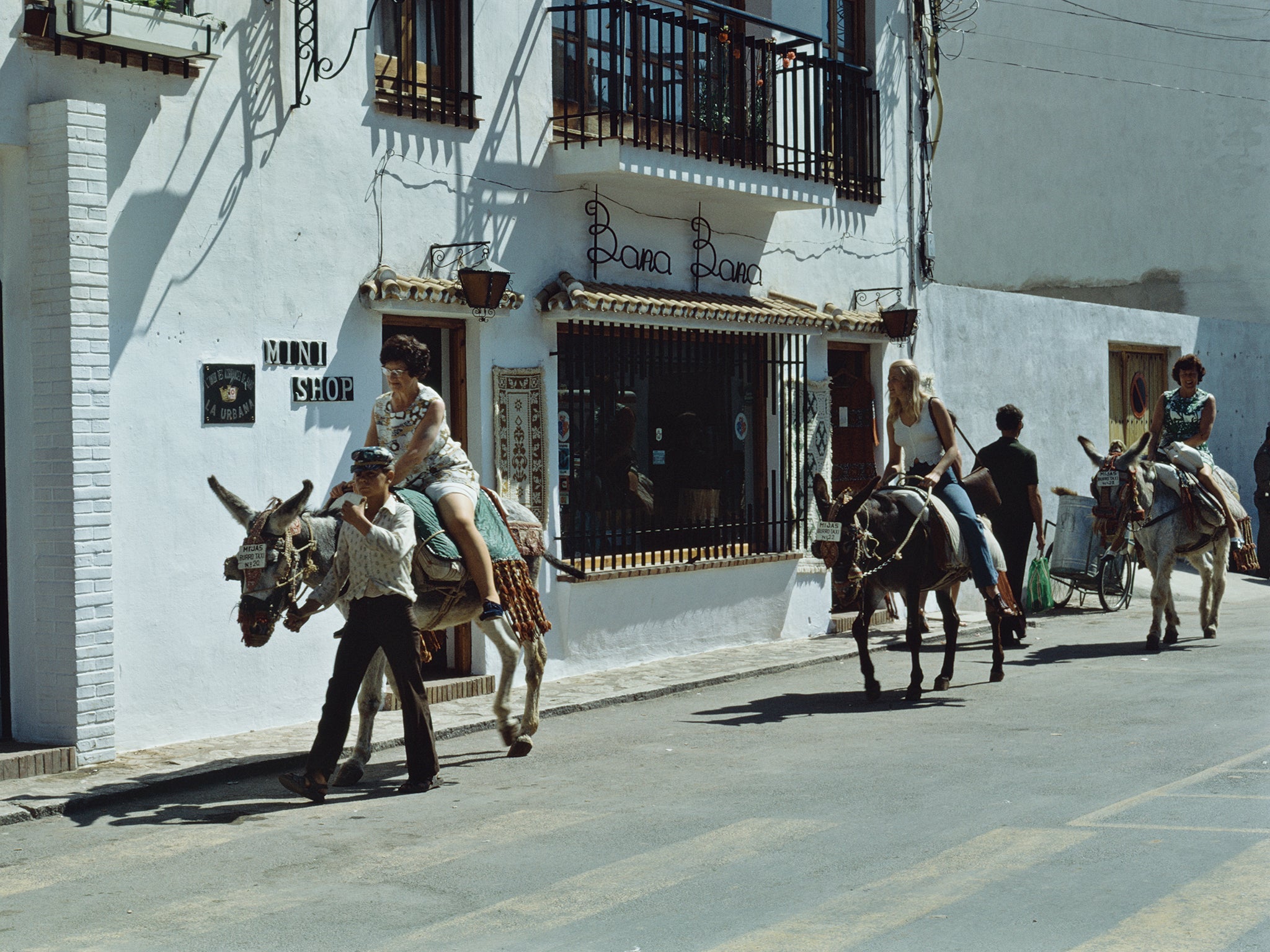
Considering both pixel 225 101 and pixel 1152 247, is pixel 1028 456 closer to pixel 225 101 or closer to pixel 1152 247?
pixel 225 101

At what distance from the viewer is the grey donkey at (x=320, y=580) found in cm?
781

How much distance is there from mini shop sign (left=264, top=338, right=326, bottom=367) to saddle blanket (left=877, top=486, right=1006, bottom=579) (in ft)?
12.6

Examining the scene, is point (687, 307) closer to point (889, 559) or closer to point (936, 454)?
point (936, 454)

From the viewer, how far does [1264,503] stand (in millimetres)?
20672

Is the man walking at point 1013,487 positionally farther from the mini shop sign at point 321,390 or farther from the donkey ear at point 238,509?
the donkey ear at point 238,509

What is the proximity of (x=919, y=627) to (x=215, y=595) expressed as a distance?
4.66m

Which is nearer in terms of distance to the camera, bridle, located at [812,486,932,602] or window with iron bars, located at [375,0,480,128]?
bridle, located at [812,486,932,602]

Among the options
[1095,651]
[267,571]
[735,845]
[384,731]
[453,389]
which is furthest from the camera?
[1095,651]

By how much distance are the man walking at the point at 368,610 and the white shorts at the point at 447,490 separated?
380mm

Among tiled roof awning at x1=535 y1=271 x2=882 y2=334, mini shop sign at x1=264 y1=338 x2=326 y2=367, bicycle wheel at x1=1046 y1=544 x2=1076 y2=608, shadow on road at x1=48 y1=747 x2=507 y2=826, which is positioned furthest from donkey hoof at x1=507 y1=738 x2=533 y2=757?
bicycle wheel at x1=1046 y1=544 x2=1076 y2=608

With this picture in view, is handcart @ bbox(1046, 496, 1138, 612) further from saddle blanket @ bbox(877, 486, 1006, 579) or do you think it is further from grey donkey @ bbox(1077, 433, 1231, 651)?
saddle blanket @ bbox(877, 486, 1006, 579)

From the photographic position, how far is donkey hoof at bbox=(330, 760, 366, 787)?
8.61 m

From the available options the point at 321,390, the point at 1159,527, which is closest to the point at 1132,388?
the point at 1159,527

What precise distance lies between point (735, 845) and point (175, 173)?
18.2ft
